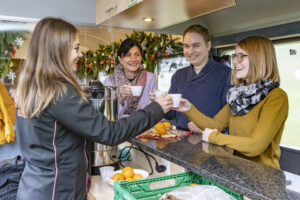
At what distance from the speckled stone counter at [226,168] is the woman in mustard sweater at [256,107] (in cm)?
10

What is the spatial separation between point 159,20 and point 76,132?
1605 mm

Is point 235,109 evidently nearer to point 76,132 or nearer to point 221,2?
point 221,2

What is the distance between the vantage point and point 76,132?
97cm

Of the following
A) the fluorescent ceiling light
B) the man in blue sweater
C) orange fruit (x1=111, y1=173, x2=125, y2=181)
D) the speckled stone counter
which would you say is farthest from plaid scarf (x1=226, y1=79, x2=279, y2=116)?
the fluorescent ceiling light

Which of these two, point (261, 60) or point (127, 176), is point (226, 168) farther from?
point (261, 60)

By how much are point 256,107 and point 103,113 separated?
30.9 inches

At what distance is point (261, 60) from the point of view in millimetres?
1388

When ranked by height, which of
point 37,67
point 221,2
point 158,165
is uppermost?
point 221,2

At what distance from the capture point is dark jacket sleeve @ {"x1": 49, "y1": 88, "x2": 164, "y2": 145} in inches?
37.0

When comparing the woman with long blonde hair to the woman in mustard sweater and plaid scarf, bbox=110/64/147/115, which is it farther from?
plaid scarf, bbox=110/64/147/115

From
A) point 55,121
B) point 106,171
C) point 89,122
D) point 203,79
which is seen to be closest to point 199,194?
point 89,122

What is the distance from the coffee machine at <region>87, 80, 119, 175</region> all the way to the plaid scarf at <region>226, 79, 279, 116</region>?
2.13ft

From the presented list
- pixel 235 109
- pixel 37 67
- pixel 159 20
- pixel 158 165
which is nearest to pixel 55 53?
pixel 37 67

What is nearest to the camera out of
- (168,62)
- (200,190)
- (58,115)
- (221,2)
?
(200,190)
